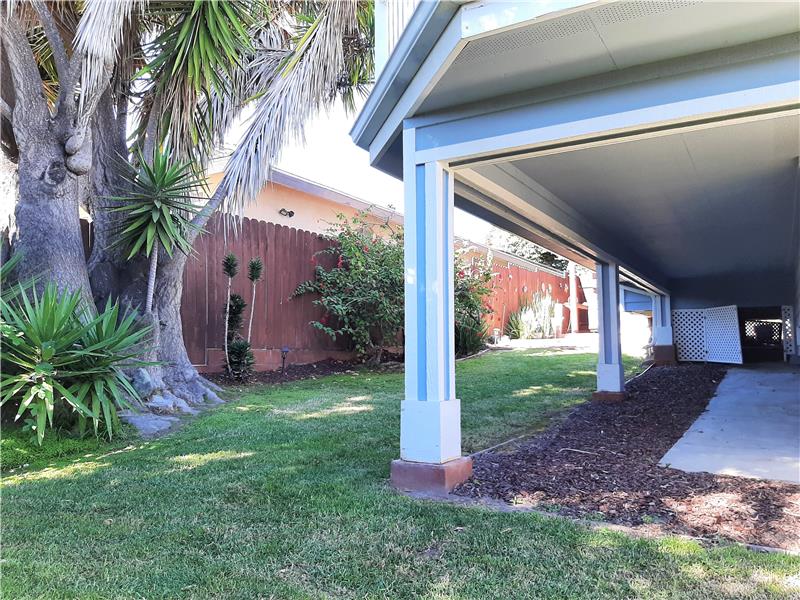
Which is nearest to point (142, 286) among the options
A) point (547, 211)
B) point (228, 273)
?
point (228, 273)

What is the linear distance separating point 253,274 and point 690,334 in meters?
10.1

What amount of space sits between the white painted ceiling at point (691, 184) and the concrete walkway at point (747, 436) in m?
2.26

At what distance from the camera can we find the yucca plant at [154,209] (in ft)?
19.4

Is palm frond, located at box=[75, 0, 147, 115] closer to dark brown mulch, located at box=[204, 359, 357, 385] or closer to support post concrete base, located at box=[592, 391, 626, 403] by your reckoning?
dark brown mulch, located at box=[204, 359, 357, 385]

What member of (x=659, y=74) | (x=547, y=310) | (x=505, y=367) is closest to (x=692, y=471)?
(x=659, y=74)

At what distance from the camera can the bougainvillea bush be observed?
10148 mm

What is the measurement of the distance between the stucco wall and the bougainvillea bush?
23.0 ft

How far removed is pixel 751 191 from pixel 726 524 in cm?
395

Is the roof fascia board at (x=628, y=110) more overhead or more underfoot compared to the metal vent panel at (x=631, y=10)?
more underfoot

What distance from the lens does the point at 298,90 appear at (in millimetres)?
7418

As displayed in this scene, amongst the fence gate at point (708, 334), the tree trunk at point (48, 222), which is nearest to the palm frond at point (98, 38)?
the tree trunk at point (48, 222)

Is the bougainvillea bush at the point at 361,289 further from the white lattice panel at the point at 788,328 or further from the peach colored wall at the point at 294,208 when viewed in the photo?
the white lattice panel at the point at 788,328

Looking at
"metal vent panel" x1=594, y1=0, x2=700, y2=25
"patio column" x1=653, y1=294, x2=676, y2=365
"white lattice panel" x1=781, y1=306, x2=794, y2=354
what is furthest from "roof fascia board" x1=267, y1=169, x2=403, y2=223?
"white lattice panel" x1=781, y1=306, x2=794, y2=354

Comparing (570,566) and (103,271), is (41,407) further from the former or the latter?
(570,566)
